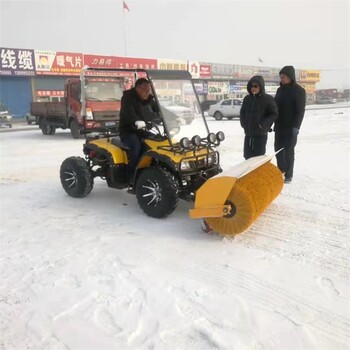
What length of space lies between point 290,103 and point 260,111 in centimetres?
61

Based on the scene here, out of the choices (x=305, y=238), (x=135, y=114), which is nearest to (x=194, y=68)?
(x=135, y=114)

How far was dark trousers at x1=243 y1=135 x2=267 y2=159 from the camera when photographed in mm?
6293

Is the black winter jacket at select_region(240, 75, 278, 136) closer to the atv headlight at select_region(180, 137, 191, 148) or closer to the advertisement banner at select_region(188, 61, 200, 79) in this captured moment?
the atv headlight at select_region(180, 137, 191, 148)

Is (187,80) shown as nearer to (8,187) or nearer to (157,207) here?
(157,207)

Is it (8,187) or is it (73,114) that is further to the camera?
(73,114)

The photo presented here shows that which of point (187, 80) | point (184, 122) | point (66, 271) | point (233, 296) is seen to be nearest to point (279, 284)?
point (233, 296)

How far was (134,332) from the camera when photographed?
8.87 feet

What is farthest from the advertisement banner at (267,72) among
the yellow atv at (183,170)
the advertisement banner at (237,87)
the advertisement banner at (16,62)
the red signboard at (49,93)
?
the yellow atv at (183,170)

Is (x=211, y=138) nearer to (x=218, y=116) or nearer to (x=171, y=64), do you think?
(x=218, y=116)

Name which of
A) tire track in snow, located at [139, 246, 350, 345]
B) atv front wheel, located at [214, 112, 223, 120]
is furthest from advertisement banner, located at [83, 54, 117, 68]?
tire track in snow, located at [139, 246, 350, 345]

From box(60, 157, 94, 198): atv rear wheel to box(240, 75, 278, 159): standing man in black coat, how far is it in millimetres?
2614

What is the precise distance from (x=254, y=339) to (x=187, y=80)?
3.80 meters

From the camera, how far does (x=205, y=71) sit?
4322 centimetres

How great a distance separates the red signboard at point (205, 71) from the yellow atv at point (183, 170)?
38.3 meters
